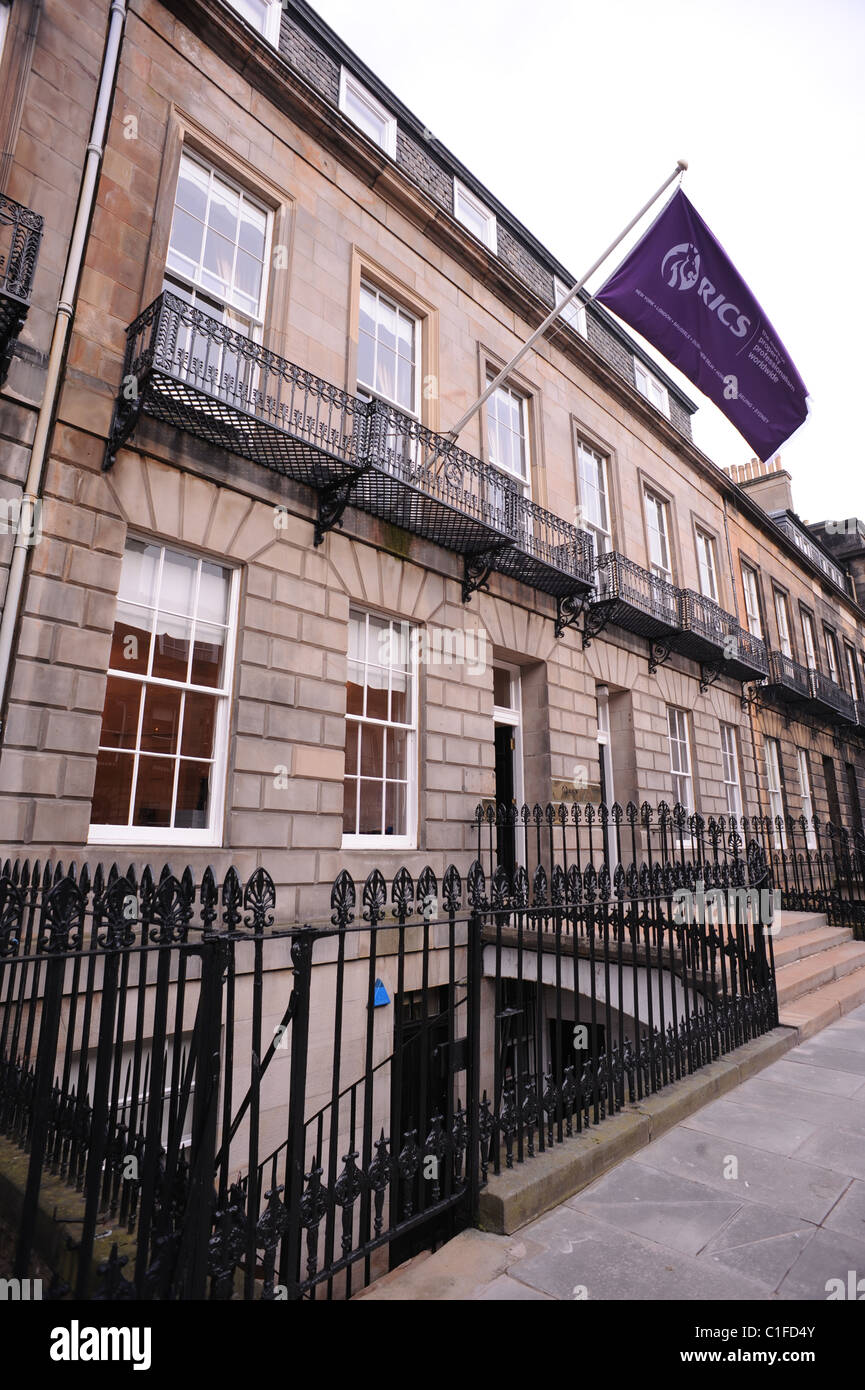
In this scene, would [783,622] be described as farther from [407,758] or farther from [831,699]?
[407,758]

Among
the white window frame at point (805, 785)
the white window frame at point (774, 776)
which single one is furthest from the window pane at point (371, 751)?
the white window frame at point (805, 785)

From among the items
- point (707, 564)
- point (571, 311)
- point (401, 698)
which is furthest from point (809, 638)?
point (401, 698)

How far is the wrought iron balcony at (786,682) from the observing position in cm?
1977

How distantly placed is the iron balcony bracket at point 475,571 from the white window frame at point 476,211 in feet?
20.3

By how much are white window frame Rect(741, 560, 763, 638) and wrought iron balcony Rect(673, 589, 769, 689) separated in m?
1.96

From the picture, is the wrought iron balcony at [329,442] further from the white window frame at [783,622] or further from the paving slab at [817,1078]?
the white window frame at [783,622]

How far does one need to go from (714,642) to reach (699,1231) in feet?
46.2

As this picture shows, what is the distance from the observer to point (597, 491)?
15.0 metres

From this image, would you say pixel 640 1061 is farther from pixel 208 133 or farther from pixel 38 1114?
pixel 208 133

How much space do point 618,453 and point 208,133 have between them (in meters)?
9.98

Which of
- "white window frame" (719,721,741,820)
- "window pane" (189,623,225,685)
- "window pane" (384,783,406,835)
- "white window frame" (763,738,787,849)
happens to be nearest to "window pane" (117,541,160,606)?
"window pane" (189,623,225,685)

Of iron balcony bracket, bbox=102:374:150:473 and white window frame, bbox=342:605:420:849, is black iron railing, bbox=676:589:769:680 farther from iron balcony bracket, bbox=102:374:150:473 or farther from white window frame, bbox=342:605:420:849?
iron balcony bracket, bbox=102:374:150:473

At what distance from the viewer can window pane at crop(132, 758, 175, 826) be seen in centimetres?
678

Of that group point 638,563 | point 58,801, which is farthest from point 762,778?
point 58,801
